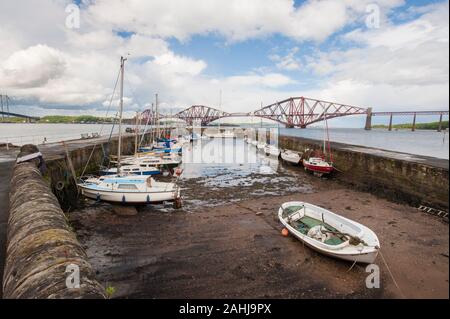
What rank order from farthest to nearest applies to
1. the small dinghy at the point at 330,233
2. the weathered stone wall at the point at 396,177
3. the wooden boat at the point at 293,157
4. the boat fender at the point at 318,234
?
the wooden boat at the point at 293,157 → the weathered stone wall at the point at 396,177 → the boat fender at the point at 318,234 → the small dinghy at the point at 330,233

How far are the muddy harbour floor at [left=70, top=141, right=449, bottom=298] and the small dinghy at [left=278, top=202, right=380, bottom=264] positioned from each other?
1.88 feet

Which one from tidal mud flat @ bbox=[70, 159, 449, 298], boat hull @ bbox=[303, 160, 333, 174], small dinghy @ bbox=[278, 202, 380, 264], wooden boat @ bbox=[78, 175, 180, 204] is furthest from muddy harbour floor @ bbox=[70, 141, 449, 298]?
boat hull @ bbox=[303, 160, 333, 174]

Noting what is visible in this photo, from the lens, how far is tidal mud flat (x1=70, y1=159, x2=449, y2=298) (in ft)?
26.3

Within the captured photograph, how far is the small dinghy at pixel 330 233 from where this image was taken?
871 centimetres

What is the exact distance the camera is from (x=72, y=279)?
353 cm

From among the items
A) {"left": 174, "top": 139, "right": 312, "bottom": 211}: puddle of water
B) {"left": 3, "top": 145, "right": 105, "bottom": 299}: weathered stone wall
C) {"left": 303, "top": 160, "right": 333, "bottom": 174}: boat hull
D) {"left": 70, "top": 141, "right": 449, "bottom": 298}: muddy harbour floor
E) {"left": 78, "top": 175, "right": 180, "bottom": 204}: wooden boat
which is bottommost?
{"left": 174, "top": 139, "right": 312, "bottom": 211}: puddle of water

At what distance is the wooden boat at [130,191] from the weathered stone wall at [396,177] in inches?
551

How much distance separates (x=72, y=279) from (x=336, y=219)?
10257 millimetres

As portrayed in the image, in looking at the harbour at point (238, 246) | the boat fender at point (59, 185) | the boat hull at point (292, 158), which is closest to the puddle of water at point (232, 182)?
the harbour at point (238, 246)

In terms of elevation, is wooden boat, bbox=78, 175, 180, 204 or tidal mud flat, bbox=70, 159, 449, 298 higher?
wooden boat, bbox=78, 175, 180, 204

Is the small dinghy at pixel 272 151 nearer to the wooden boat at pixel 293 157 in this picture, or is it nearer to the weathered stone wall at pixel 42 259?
the wooden boat at pixel 293 157

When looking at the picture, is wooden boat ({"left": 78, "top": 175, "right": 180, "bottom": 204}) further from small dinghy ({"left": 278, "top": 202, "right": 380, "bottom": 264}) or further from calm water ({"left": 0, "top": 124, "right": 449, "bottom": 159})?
calm water ({"left": 0, "top": 124, "right": 449, "bottom": 159})
